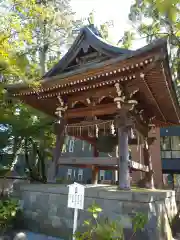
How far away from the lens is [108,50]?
658cm

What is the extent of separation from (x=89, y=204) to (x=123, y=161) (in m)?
1.49

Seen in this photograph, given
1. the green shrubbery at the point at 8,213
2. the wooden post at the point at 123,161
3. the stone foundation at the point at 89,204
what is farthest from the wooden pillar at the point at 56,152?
the wooden post at the point at 123,161

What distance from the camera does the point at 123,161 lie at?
221 inches

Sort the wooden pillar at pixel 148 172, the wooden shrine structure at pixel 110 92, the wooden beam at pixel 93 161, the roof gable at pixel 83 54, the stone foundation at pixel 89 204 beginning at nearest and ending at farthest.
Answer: the stone foundation at pixel 89 204 < the wooden shrine structure at pixel 110 92 < the wooden beam at pixel 93 161 < the roof gable at pixel 83 54 < the wooden pillar at pixel 148 172

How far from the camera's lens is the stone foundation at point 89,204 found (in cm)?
464

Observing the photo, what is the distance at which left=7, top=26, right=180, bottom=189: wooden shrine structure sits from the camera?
5258 millimetres

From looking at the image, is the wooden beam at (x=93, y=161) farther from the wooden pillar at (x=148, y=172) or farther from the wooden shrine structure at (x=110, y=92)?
the wooden pillar at (x=148, y=172)

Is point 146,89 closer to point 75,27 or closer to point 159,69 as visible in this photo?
point 159,69

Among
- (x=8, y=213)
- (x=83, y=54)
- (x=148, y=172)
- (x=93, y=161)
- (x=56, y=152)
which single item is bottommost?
(x=8, y=213)

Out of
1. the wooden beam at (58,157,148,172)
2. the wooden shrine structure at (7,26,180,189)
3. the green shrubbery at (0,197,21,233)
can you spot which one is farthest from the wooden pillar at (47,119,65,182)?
the green shrubbery at (0,197,21,233)

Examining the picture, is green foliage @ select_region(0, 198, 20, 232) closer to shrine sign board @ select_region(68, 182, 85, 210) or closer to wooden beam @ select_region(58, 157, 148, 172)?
wooden beam @ select_region(58, 157, 148, 172)

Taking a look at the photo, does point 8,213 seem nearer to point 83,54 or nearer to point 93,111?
point 93,111

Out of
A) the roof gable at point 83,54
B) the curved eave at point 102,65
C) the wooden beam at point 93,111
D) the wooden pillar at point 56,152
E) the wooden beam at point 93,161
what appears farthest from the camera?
the roof gable at point 83,54

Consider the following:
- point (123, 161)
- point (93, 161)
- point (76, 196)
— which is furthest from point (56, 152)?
point (76, 196)
